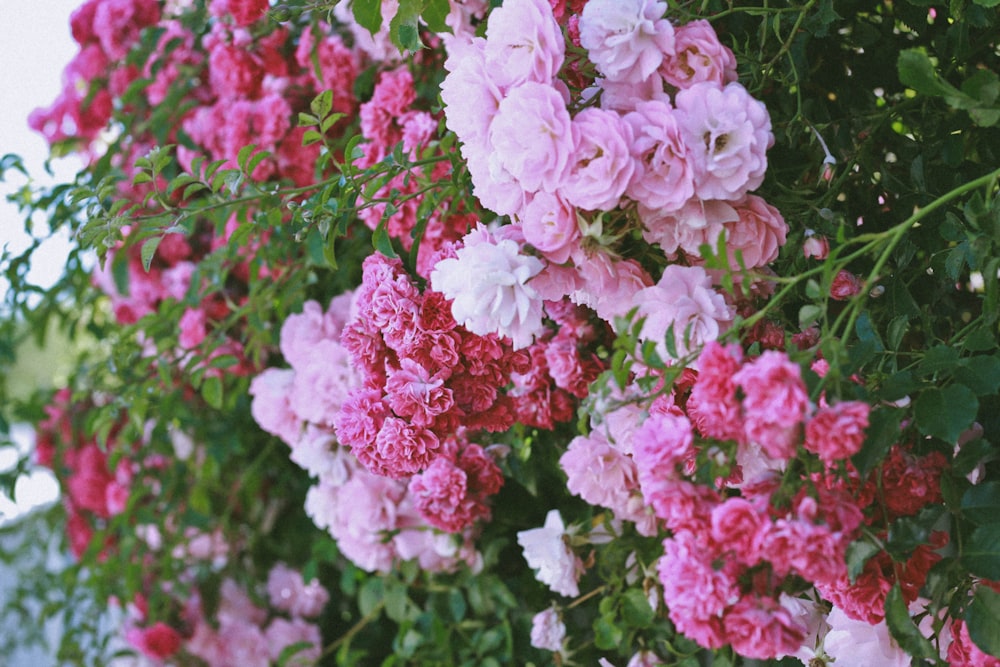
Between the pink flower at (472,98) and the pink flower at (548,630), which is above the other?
the pink flower at (472,98)

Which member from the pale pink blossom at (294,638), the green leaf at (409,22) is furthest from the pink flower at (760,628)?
the pale pink blossom at (294,638)

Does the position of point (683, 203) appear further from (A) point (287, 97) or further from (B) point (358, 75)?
(A) point (287, 97)

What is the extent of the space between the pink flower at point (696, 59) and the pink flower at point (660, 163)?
49 millimetres

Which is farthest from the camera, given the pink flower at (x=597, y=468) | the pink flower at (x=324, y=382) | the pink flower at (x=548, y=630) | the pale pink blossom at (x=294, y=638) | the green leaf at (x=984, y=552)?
the pale pink blossom at (x=294, y=638)

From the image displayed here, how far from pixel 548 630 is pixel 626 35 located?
2.28 feet

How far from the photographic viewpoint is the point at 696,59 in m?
0.76

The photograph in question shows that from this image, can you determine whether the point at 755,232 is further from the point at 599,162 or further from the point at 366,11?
the point at 366,11

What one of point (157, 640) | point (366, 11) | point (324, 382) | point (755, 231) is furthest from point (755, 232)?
point (157, 640)

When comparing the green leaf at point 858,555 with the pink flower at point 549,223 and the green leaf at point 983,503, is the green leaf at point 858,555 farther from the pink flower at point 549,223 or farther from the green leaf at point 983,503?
the pink flower at point 549,223

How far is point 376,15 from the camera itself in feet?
2.97

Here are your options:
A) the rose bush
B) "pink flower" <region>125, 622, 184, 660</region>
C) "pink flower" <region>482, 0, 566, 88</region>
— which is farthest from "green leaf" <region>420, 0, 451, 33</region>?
"pink flower" <region>125, 622, 184, 660</region>

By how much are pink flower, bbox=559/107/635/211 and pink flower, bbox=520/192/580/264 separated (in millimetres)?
18

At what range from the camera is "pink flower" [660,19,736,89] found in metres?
0.76

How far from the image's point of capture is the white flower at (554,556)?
1.06 m
